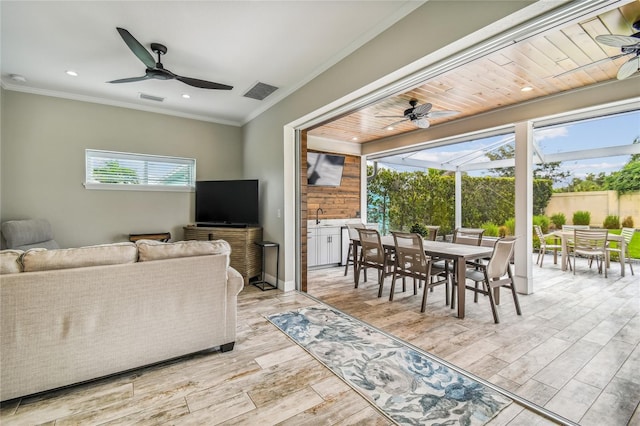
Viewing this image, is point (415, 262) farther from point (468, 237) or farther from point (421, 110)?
point (421, 110)

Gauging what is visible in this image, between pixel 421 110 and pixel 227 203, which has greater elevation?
pixel 421 110

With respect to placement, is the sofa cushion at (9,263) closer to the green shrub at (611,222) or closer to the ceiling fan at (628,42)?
the ceiling fan at (628,42)

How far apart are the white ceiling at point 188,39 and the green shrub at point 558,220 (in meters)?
5.92

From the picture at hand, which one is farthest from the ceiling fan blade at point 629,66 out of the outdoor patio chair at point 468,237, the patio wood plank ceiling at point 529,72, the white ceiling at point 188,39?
the outdoor patio chair at point 468,237

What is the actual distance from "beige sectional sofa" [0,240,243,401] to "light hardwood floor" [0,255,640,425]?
152mm

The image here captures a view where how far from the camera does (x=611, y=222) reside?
5.10 meters

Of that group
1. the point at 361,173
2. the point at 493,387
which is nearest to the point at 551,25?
the point at 493,387

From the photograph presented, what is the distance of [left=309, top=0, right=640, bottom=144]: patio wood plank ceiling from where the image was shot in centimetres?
246

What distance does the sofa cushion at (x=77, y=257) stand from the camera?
179 centimetres

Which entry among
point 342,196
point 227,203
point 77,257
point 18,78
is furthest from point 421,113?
point 18,78

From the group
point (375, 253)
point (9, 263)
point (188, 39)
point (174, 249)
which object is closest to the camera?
point (9, 263)

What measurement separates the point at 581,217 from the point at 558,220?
1.34 feet

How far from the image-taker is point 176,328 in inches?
84.0

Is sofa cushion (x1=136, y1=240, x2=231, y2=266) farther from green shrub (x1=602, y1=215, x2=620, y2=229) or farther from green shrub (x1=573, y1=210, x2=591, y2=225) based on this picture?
green shrub (x1=573, y1=210, x2=591, y2=225)
